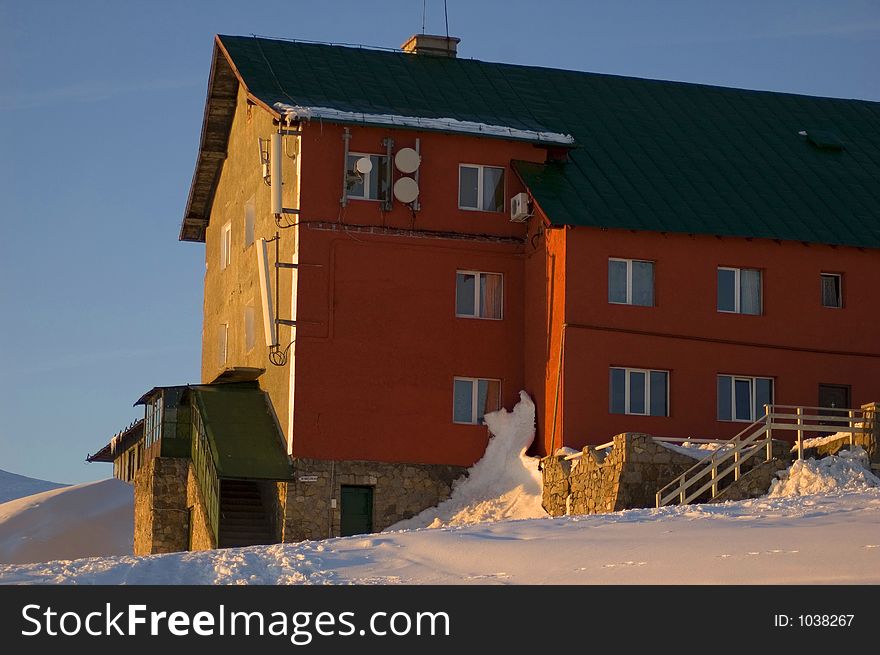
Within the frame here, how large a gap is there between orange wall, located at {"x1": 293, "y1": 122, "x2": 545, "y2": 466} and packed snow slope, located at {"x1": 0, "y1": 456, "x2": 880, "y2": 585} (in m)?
9.80

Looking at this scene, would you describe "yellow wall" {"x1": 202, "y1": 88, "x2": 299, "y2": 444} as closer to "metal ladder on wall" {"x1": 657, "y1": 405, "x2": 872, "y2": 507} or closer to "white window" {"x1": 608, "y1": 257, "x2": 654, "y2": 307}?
"white window" {"x1": 608, "y1": 257, "x2": 654, "y2": 307}

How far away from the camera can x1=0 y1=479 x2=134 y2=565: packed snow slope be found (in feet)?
214

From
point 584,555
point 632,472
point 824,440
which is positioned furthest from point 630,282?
point 584,555

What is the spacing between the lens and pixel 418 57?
47625 millimetres

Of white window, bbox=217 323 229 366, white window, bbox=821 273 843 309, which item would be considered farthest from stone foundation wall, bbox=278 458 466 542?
white window, bbox=217 323 229 366

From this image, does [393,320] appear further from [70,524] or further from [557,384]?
[70,524]

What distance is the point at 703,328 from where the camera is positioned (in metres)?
41.7

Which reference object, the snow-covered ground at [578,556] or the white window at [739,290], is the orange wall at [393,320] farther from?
the snow-covered ground at [578,556]

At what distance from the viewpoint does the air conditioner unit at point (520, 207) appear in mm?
42406

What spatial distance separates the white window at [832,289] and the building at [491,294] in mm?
49

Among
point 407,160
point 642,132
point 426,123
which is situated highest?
point 642,132

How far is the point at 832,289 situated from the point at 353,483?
497 inches

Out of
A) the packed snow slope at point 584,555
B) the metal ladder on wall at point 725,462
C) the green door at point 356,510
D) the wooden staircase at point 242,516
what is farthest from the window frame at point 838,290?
the wooden staircase at point 242,516

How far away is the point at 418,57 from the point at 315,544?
21.3m
